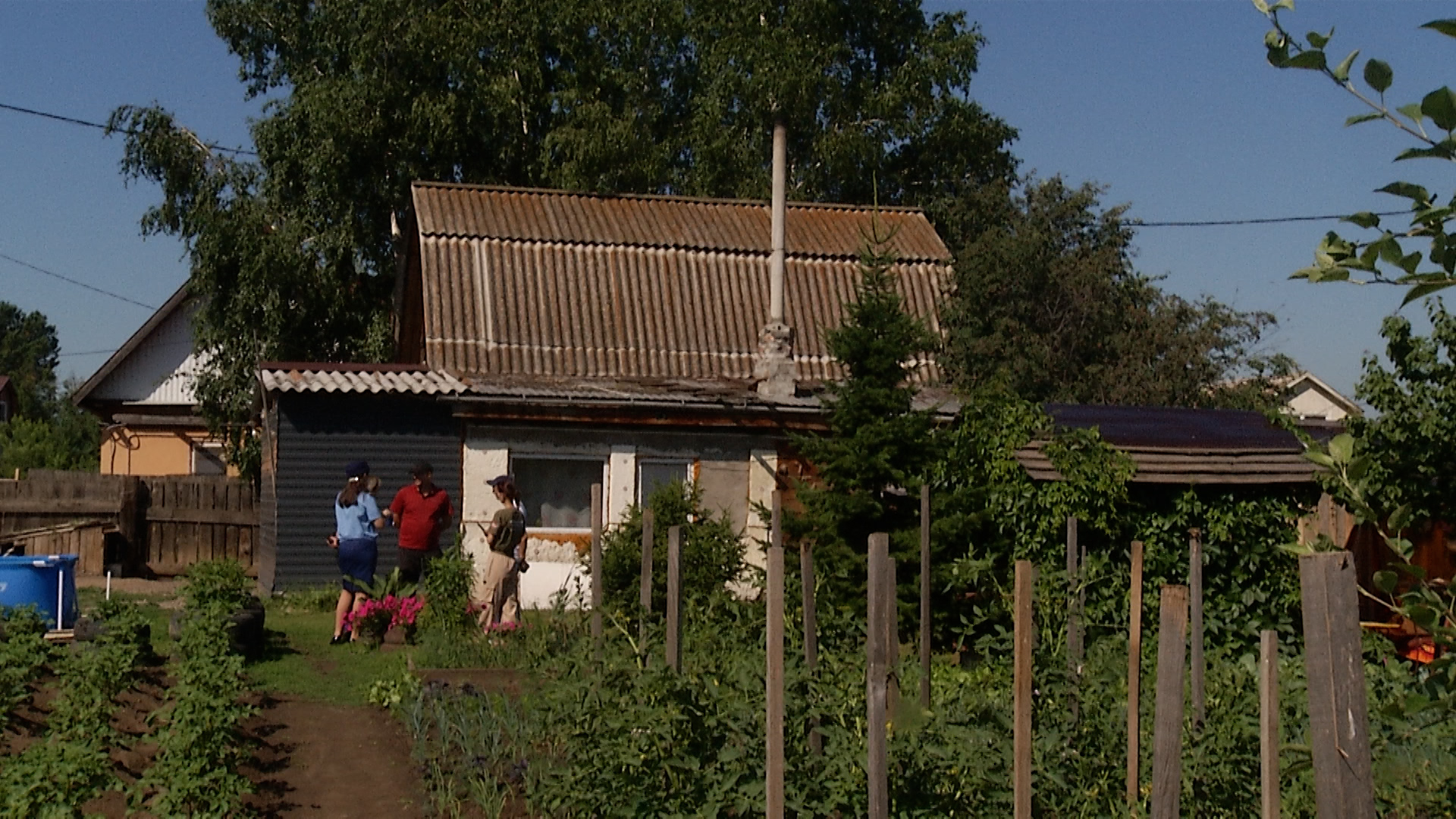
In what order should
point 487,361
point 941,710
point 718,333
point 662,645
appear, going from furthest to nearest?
point 718,333, point 487,361, point 662,645, point 941,710

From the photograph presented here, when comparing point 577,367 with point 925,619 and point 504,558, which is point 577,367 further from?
point 925,619

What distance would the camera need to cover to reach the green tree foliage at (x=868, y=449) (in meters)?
12.5

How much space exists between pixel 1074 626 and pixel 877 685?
2327 mm

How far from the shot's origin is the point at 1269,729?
4.85 meters

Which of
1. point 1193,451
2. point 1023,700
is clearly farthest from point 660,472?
point 1023,700

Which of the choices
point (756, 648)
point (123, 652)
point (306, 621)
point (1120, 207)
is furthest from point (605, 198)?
point (756, 648)

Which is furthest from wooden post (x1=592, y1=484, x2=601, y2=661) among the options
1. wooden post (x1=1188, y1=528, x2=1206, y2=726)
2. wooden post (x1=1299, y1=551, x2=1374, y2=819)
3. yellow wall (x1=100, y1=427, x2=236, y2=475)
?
yellow wall (x1=100, y1=427, x2=236, y2=475)

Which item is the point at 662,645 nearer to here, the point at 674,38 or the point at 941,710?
the point at 941,710

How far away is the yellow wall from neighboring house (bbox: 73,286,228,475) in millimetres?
52

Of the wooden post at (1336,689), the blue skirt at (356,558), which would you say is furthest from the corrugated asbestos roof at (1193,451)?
the wooden post at (1336,689)

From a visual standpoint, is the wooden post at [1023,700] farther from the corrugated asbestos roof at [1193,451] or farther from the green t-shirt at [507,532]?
the green t-shirt at [507,532]

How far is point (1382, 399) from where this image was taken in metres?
5.71

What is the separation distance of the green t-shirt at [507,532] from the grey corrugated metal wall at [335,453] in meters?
3.59

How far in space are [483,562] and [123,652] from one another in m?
7.11
